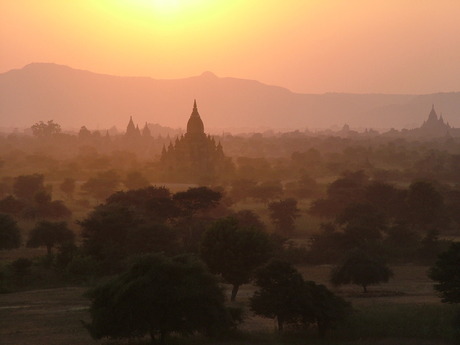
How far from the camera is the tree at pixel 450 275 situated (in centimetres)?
2628

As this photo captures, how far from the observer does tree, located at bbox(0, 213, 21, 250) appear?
138ft

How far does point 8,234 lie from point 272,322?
21098mm

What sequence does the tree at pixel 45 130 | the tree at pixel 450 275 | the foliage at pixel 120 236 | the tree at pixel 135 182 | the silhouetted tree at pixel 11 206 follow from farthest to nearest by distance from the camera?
1. the tree at pixel 45 130
2. the tree at pixel 135 182
3. the silhouetted tree at pixel 11 206
4. the foliage at pixel 120 236
5. the tree at pixel 450 275

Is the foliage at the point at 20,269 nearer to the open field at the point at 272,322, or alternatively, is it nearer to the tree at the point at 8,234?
the open field at the point at 272,322

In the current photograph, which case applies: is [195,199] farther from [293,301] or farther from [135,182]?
[135,182]

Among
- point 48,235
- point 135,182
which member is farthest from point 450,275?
point 135,182

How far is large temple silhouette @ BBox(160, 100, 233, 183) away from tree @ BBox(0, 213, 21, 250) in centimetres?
3883

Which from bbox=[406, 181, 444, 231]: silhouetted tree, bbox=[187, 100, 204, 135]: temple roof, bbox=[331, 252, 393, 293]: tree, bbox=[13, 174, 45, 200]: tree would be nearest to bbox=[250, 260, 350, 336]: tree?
bbox=[331, 252, 393, 293]: tree

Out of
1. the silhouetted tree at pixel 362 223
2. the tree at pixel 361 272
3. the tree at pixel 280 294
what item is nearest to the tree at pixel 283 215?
the silhouetted tree at pixel 362 223

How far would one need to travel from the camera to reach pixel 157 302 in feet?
71.2

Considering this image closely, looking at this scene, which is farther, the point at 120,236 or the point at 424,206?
the point at 424,206

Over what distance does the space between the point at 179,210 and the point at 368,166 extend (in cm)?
5739

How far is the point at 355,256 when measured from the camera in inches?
1371

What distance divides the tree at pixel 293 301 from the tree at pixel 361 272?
970 centimetres
